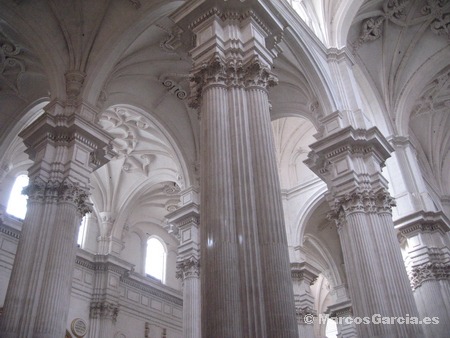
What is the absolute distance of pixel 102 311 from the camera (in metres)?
19.4

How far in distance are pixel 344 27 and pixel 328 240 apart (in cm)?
1096

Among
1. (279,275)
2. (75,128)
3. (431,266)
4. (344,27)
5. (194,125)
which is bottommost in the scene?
(279,275)

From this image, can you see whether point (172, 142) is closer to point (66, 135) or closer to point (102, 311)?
point (66, 135)

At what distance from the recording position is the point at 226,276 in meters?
6.38

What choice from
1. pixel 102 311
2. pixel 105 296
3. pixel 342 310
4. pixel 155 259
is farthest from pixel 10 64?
pixel 342 310

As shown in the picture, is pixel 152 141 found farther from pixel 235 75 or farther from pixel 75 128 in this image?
pixel 235 75

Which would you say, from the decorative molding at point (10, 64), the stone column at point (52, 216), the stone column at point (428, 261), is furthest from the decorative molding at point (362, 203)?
the decorative molding at point (10, 64)

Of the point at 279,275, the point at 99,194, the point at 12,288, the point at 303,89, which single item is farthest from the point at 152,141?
the point at 279,275

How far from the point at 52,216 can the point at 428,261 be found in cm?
1031

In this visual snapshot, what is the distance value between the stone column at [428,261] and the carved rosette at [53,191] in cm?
943

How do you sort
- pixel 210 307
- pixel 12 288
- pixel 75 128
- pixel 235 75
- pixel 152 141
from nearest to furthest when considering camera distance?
pixel 210 307
pixel 235 75
pixel 12 288
pixel 75 128
pixel 152 141

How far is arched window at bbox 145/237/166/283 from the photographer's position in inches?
949

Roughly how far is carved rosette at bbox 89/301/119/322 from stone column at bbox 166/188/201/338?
6.04 m

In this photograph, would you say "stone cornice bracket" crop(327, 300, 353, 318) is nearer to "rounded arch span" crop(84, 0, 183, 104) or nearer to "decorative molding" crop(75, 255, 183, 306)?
"decorative molding" crop(75, 255, 183, 306)
